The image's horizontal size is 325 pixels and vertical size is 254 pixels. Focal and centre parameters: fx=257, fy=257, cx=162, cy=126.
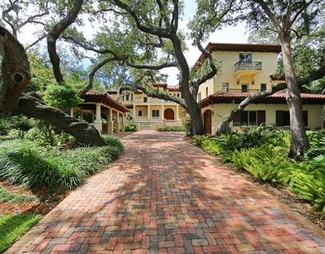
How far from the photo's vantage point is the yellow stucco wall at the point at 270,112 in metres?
20.5

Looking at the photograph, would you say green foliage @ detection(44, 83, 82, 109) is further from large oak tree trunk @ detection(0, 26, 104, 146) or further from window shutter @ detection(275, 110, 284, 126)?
window shutter @ detection(275, 110, 284, 126)

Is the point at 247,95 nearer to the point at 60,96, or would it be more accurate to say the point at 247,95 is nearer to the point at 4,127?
the point at 60,96

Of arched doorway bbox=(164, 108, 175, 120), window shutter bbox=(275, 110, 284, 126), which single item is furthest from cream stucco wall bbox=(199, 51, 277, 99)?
arched doorway bbox=(164, 108, 175, 120)

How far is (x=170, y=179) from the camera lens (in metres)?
6.82

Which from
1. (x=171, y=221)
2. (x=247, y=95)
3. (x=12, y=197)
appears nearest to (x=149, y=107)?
(x=247, y=95)

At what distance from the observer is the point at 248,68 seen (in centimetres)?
2330

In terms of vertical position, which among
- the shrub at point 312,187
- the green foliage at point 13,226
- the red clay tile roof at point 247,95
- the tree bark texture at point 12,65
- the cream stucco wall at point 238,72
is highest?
the cream stucco wall at point 238,72

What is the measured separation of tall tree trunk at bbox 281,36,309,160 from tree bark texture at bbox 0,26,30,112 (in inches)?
314

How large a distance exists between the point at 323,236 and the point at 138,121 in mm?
36781

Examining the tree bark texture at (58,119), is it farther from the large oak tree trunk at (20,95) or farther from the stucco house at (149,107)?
the stucco house at (149,107)

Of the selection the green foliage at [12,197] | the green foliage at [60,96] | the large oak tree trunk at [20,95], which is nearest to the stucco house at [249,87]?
the green foliage at [60,96]

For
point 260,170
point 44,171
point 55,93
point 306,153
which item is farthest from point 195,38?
point 44,171

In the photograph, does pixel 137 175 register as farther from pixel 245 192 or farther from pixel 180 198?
pixel 245 192

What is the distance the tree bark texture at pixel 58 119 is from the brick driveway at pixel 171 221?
3997 mm
